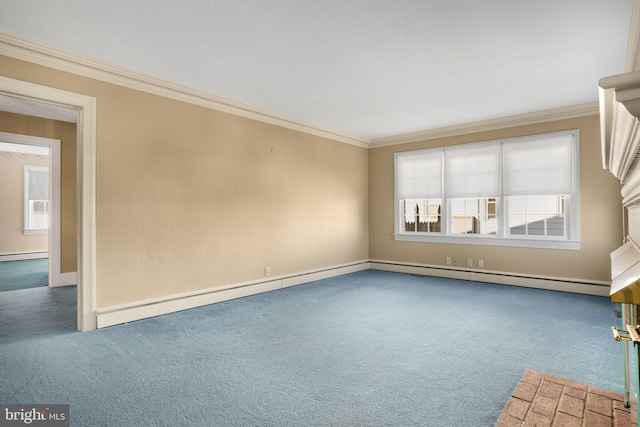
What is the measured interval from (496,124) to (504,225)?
170 centimetres

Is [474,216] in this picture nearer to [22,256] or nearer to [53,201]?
[53,201]

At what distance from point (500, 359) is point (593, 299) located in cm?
297

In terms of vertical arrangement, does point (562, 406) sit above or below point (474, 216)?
below

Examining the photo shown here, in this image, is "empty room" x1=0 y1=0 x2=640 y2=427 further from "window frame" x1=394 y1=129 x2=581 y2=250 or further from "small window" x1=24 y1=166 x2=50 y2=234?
"small window" x1=24 y1=166 x2=50 y2=234

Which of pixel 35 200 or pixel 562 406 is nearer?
pixel 562 406

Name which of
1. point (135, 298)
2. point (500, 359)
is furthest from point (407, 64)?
point (135, 298)

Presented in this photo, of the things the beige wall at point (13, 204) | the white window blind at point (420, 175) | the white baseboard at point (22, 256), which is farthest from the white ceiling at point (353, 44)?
the white baseboard at point (22, 256)

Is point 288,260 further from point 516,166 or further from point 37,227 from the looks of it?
point 37,227

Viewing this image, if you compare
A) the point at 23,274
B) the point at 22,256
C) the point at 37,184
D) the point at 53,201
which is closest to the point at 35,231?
the point at 22,256

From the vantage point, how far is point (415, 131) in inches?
255

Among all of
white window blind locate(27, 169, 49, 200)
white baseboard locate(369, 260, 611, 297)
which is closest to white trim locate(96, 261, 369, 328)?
white baseboard locate(369, 260, 611, 297)

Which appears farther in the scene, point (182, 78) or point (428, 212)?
point (428, 212)

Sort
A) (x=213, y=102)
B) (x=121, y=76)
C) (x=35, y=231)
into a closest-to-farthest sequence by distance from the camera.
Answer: (x=121, y=76) → (x=213, y=102) → (x=35, y=231)

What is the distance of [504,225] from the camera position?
5648mm
